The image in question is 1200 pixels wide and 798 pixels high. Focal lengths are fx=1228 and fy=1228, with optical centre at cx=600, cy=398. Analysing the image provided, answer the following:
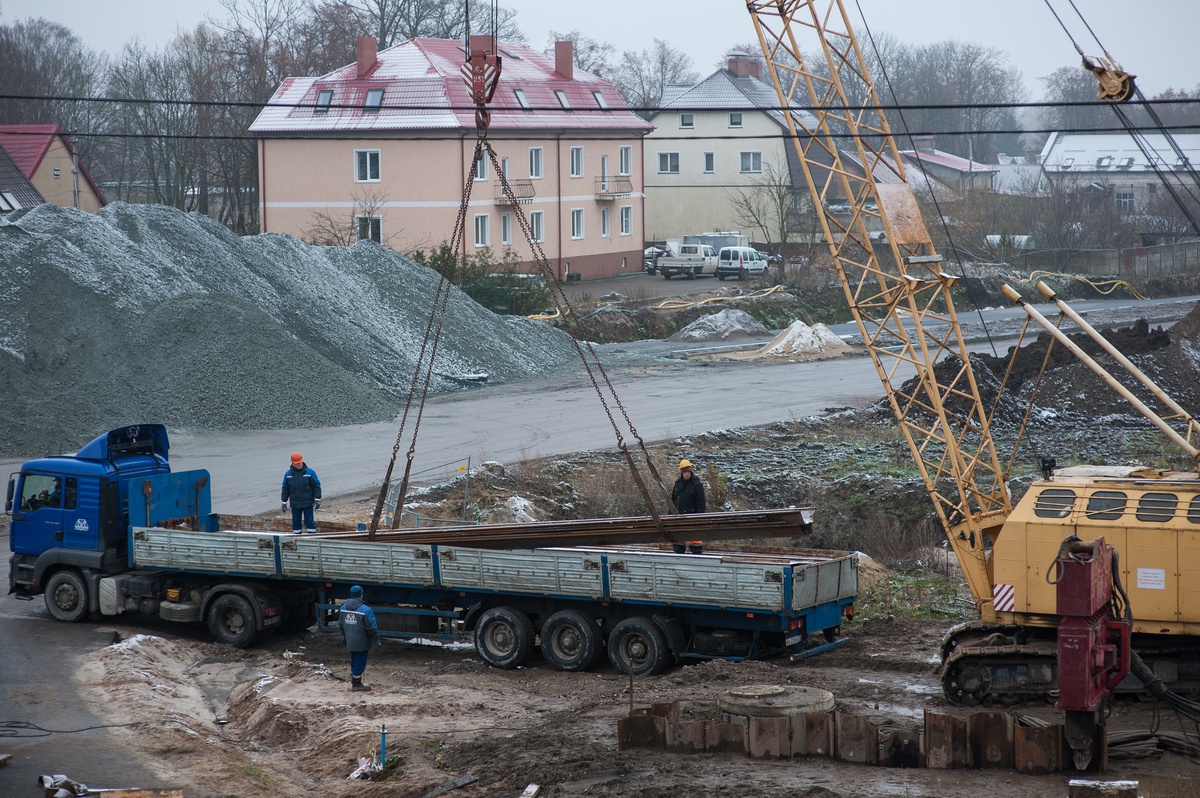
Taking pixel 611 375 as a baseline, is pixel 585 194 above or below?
above

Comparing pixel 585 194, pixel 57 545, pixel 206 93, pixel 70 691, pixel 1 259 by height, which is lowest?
pixel 70 691

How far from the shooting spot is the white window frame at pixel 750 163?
7150cm

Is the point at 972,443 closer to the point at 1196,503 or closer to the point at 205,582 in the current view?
the point at 1196,503

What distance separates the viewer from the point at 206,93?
66.8m

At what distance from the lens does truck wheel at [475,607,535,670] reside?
14.7 metres

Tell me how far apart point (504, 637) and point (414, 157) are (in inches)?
1573

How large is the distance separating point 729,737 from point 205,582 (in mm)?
8345

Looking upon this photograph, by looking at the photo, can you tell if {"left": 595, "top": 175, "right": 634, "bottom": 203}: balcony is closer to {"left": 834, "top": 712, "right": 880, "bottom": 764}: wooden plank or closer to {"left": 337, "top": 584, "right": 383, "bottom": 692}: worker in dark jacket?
{"left": 337, "top": 584, "right": 383, "bottom": 692}: worker in dark jacket

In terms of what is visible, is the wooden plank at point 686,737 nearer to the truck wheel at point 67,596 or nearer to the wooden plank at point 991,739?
the wooden plank at point 991,739

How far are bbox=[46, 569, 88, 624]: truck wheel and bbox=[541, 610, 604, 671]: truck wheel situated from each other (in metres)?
6.59

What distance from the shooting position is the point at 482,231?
53.5 m

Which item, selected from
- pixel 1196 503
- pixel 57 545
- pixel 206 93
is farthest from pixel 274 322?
pixel 206 93

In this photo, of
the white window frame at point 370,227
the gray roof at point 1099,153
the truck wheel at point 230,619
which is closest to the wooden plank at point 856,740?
the truck wheel at point 230,619

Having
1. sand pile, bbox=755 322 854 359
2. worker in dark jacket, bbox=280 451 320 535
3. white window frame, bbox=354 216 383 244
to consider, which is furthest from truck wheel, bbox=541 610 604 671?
white window frame, bbox=354 216 383 244
